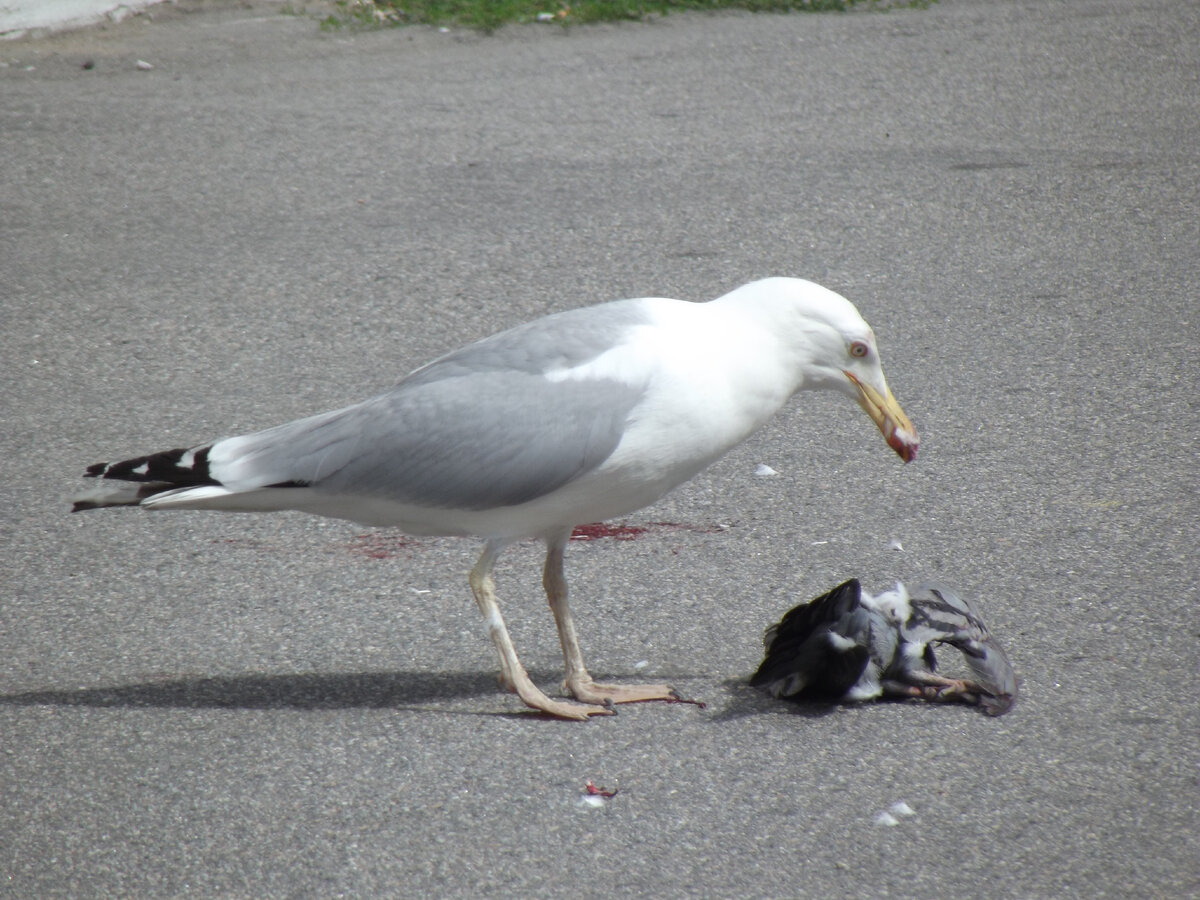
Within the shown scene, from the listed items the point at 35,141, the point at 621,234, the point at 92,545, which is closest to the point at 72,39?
the point at 35,141

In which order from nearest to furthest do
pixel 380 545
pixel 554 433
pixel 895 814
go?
pixel 895 814 < pixel 554 433 < pixel 380 545

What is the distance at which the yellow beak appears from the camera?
11.1ft

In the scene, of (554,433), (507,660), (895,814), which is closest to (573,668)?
(507,660)

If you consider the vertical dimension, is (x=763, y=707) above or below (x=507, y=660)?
below

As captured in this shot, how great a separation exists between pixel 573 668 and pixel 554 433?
651mm

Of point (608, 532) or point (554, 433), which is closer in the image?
point (554, 433)

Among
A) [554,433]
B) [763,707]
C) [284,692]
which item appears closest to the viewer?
Answer: [554,433]

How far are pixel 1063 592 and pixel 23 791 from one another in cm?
281

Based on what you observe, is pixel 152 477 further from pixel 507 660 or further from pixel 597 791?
pixel 597 791

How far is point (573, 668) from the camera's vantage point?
3432 mm

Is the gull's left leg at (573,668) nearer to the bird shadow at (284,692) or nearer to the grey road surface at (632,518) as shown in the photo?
the grey road surface at (632,518)

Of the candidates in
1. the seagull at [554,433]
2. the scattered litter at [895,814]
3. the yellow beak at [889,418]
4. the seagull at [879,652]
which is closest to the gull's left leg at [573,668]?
the seagull at [554,433]

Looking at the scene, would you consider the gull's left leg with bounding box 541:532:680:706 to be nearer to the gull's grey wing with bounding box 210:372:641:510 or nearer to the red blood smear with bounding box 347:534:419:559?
the gull's grey wing with bounding box 210:372:641:510

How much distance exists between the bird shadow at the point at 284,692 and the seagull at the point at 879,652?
80cm
